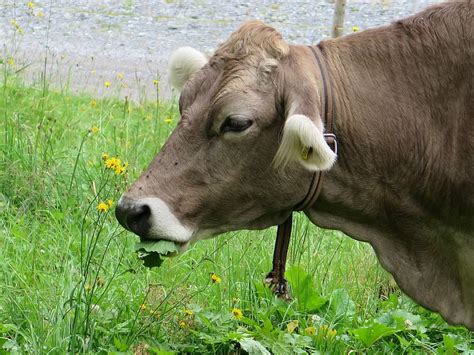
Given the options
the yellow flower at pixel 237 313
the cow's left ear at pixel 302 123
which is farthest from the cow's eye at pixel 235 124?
the yellow flower at pixel 237 313

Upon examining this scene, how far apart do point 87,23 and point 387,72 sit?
916cm

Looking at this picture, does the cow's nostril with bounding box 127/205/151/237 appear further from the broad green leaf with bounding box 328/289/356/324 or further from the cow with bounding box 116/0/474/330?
the broad green leaf with bounding box 328/289/356/324

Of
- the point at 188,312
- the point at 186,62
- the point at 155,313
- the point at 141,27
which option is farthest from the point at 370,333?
the point at 141,27

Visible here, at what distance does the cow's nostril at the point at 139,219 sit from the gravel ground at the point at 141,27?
5.49 metres

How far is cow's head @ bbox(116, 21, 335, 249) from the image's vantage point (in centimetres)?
367

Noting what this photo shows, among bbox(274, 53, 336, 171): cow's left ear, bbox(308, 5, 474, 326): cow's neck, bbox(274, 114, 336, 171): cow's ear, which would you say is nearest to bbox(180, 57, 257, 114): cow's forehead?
bbox(274, 53, 336, 171): cow's left ear

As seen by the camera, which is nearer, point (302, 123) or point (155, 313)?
point (302, 123)

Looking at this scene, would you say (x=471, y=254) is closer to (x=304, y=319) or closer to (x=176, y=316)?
(x=304, y=319)

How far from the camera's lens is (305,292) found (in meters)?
4.70

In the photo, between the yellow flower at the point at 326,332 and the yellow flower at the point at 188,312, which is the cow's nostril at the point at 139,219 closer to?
the yellow flower at the point at 188,312

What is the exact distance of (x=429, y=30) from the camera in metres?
3.95

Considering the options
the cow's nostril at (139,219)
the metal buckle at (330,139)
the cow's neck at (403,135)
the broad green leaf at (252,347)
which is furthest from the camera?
the broad green leaf at (252,347)

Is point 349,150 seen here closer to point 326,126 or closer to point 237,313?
point 326,126

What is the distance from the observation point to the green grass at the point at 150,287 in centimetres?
415
